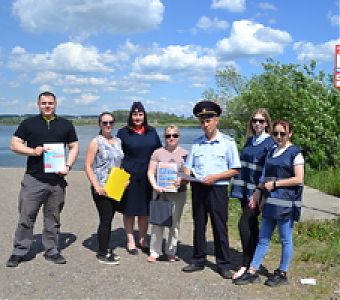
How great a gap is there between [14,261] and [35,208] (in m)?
0.63

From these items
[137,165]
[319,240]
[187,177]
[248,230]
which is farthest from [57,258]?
[319,240]

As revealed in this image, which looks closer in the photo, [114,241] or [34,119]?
[34,119]

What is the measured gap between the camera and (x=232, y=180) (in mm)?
5395

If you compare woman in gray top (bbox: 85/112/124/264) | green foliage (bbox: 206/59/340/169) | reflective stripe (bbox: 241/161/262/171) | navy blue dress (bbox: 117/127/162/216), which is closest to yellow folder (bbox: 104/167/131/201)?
woman in gray top (bbox: 85/112/124/264)

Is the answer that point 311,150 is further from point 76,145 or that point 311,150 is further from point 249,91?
point 76,145

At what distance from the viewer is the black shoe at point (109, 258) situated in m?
5.47

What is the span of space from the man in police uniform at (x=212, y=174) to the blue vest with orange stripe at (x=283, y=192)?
0.44 metres

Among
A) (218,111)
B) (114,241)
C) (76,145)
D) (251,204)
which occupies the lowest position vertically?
(114,241)

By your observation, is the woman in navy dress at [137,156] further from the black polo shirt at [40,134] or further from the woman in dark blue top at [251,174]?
the woman in dark blue top at [251,174]

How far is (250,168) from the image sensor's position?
5016 mm

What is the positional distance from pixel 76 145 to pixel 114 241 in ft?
5.36

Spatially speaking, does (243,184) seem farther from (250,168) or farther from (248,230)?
(248,230)

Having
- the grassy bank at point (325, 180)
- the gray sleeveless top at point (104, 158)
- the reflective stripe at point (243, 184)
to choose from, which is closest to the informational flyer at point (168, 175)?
the gray sleeveless top at point (104, 158)

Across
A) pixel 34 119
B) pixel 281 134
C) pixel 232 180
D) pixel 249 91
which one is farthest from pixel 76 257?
pixel 249 91
